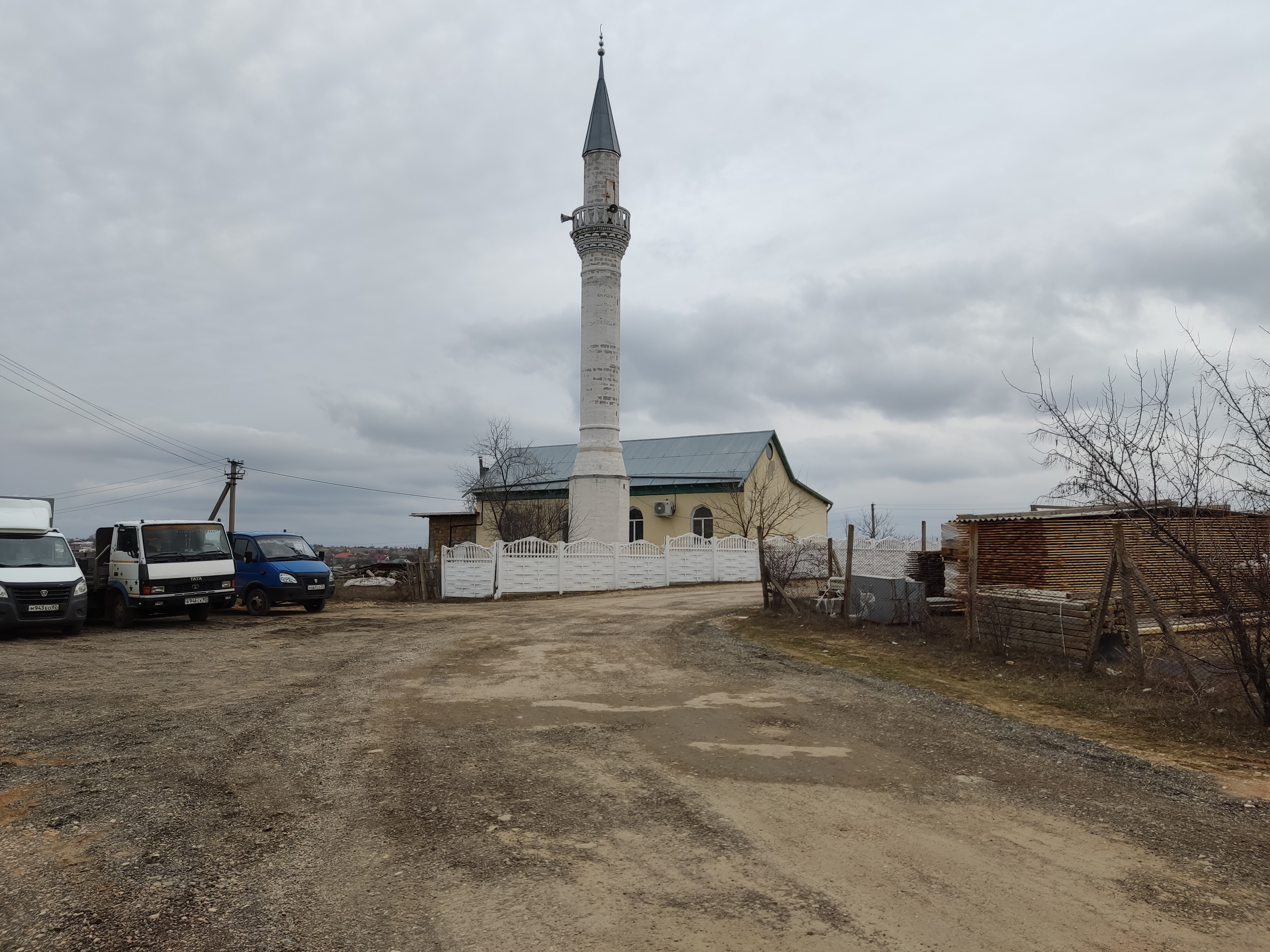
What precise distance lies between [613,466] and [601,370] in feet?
11.2

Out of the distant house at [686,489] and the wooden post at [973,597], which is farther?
the distant house at [686,489]

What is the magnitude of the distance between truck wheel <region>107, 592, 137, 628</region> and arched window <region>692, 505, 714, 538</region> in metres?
24.7

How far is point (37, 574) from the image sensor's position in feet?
47.8

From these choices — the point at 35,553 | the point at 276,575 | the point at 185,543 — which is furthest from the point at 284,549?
the point at 35,553

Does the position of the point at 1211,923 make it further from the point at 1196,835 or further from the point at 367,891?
the point at 367,891

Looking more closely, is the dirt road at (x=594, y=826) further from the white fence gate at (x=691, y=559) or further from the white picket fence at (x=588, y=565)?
the white fence gate at (x=691, y=559)

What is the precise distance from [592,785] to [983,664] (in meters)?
7.11

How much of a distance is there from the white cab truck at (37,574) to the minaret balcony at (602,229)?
19.4 metres

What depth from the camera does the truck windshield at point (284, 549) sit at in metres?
19.4

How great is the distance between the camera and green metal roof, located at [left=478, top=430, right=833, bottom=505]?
38.6m

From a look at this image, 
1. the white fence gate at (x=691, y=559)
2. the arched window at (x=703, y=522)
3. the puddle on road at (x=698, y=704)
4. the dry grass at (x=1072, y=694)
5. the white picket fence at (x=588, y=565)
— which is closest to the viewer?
the dry grass at (x=1072, y=694)

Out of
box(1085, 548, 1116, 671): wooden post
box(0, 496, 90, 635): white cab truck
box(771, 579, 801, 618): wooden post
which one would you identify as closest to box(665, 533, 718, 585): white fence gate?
box(771, 579, 801, 618): wooden post

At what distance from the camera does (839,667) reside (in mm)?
10859

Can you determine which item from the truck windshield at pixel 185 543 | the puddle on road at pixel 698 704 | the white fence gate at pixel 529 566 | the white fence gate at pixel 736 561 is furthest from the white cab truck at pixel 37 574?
the white fence gate at pixel 736 561
